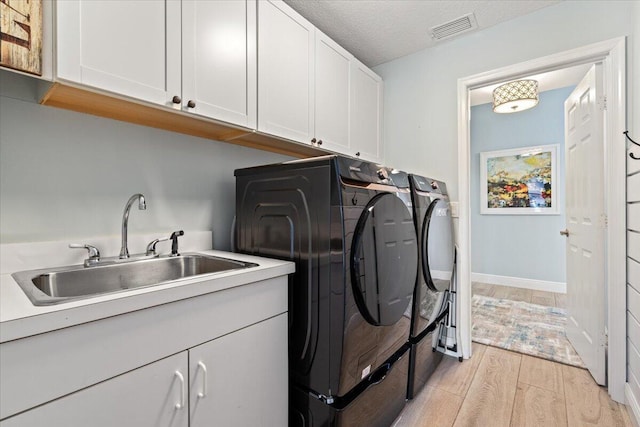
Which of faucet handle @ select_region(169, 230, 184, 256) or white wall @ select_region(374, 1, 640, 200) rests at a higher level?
white wall @ select_region(374, 1, 640, 200)

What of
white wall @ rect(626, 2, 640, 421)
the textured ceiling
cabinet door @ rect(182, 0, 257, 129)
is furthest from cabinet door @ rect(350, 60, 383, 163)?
white wall @ rect(626, 2, 640, 421)

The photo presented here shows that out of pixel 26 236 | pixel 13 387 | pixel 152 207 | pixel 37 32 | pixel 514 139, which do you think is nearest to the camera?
pixel 13 387

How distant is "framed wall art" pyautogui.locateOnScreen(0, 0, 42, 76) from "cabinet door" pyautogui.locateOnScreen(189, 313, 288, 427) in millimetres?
1053

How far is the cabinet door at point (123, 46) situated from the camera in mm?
1019

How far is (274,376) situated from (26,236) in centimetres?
116

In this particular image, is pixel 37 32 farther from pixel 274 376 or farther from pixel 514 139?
pixel 514 139

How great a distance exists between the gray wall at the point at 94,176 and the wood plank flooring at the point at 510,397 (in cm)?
167

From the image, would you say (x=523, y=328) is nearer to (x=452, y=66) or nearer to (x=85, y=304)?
(x=452, y=66)

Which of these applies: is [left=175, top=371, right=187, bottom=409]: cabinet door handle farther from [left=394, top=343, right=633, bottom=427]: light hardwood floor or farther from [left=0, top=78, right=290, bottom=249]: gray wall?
[left=394, top=343, right=633, bottom=427]: light hardwood floor

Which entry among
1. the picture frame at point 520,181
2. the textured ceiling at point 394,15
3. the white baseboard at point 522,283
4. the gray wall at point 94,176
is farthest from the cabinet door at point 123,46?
the white baseboard at point 522,283

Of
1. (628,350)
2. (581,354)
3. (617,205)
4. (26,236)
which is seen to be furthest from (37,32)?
(581,354)

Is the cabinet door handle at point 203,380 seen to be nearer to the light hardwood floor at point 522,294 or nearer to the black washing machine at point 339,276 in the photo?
the black washing machine at point 339,276

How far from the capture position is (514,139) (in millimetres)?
4539

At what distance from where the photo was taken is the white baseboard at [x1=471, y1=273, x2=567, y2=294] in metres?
4.16
